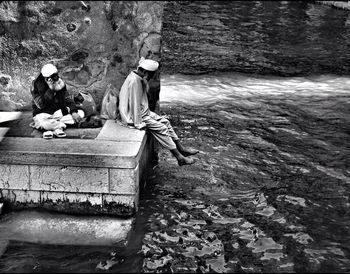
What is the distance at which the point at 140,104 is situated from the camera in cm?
944

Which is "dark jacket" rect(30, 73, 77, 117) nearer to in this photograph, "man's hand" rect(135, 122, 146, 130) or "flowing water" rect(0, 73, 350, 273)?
"man's hand" rect(135, 122, 146, 130)

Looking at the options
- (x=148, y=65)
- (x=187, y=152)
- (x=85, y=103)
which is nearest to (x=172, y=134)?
(x=187, y=152)

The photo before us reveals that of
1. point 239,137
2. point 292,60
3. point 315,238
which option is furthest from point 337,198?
point 292,60

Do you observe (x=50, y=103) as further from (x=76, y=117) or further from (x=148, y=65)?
(x=148, y=65)

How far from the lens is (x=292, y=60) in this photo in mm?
18234

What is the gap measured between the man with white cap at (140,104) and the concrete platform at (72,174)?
2.07 feet

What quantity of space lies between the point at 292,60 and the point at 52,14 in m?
10.5

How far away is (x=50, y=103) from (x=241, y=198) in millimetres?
3654

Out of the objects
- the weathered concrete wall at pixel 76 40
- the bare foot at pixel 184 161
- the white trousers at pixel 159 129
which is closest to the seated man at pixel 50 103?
the weathered concrete wall at pixel 76 40

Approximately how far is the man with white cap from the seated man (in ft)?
3.22

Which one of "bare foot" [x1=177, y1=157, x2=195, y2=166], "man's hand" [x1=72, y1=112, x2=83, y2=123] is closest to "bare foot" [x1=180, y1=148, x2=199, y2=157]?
"bare foot" [x1=177, y1=157, x2=195, y2=166]

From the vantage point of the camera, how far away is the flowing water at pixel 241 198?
7.68 meters

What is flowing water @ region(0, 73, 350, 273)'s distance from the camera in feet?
25.2

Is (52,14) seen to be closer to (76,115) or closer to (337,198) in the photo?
(76,115)
